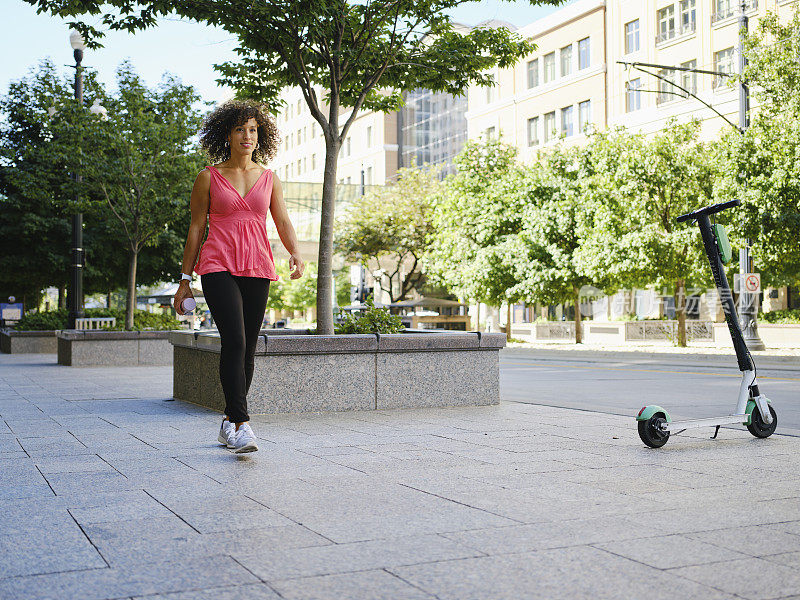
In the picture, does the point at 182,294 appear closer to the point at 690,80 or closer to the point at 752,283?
the point at 752,283

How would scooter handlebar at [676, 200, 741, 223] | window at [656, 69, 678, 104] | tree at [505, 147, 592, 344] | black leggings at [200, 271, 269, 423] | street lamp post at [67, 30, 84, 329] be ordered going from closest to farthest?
1. black leggings at [200, 271, 269, 423]
2. scooter handlebar at [676, 200, 741, 223]
3. street lamp post at [67, 30, 84, 329]
4. tree at [505, 147, 592, 344]
5. window at [656, 69, 678, 104]

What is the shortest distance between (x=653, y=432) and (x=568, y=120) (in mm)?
46659

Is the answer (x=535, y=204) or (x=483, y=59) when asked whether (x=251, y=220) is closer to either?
(x=483, y=59)

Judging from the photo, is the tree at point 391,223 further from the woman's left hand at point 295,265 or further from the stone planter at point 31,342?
the woman's left hand at point 295,265

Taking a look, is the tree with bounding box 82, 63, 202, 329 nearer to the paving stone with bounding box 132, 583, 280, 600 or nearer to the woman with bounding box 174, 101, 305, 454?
the woman with bounding box 174, 101, 305, 454

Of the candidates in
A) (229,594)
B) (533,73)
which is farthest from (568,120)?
(229,594)

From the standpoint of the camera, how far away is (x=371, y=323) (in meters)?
9.94

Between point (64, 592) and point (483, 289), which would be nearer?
point (64, 592)

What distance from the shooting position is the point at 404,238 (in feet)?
152

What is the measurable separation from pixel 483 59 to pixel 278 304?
71.1 m

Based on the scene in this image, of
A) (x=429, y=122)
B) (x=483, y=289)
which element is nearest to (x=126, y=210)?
(x=483, y=289)

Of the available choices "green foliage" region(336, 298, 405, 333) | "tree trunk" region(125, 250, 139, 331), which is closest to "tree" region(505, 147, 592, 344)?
"tree trunk" region(125, 250, 139, 331)

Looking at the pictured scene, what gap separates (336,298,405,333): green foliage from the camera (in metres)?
9.88

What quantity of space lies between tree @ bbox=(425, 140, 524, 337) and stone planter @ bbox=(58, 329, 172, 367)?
2055cm
